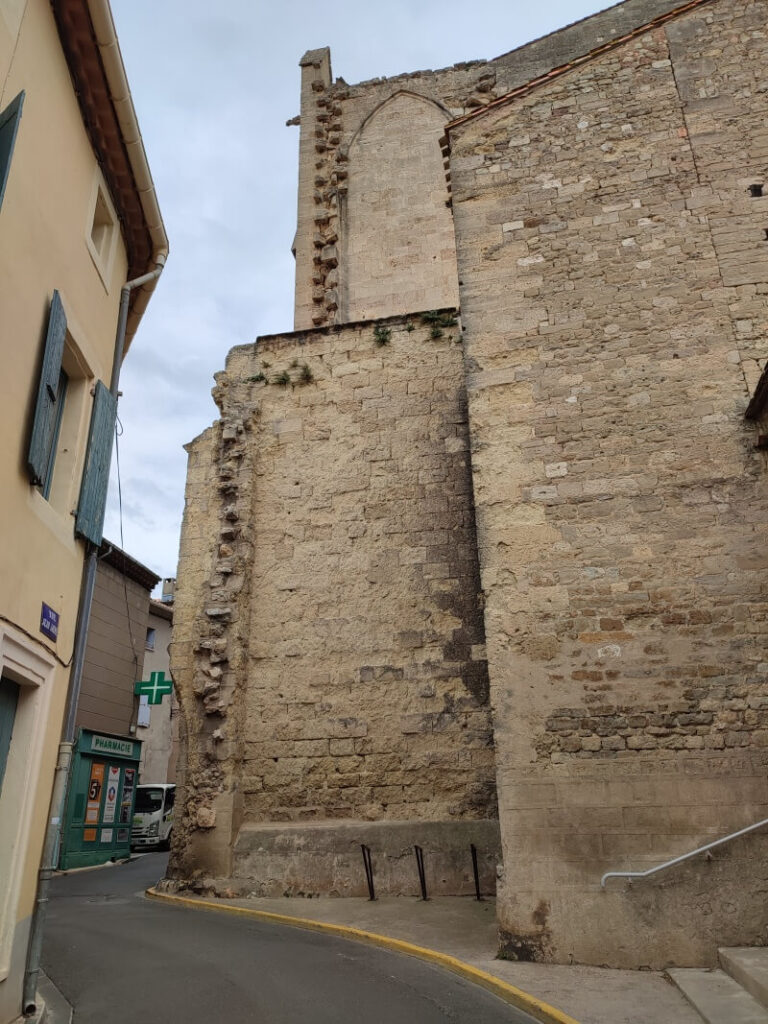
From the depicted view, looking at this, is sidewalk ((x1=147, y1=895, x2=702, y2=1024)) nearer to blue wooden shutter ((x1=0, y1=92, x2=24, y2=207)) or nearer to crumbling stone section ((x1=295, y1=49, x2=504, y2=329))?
blue wooden shutter ((x1=0, y1=92, x2=24, y2=207))

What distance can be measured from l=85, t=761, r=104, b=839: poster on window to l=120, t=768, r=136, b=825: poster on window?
33.8 inches

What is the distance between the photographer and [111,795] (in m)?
13.8

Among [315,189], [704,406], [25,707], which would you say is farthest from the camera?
[315,189]

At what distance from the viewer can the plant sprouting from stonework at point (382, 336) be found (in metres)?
9.96

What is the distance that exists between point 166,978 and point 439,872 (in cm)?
330

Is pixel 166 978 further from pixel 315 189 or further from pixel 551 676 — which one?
pixel 315 189

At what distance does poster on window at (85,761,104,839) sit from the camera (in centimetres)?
1311

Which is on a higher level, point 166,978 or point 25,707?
point 25,707

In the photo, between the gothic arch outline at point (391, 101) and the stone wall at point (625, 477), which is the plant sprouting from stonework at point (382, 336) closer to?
the stone wall at point (625, 477)

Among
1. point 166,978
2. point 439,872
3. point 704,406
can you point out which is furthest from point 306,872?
point 704,406

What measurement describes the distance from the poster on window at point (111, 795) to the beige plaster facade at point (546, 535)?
6.32 metres

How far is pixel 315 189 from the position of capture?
14781mm

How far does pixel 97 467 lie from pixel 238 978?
142 inches

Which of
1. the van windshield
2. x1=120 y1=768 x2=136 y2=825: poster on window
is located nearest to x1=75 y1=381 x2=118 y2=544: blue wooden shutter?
x1=120 y1=768 x2=136 y2=825: poster on window
